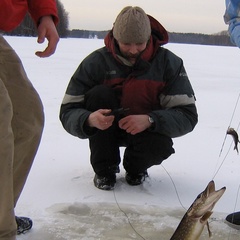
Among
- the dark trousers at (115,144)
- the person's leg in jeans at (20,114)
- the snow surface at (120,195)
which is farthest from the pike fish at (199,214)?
the dark trousers at (115,144)

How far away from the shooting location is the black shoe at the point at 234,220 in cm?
215

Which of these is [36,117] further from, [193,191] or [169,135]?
[193,191]

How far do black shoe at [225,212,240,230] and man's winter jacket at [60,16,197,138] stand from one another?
23.9 inches

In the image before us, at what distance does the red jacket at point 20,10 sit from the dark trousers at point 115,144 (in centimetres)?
62

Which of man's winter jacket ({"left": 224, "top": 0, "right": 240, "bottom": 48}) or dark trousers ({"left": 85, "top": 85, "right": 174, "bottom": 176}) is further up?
man's winter jacket ({"left": 224, "top": 0, "right": 240, "bottom": 48})

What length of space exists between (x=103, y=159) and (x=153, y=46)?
762 mm

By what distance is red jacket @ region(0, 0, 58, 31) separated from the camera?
1871 mm

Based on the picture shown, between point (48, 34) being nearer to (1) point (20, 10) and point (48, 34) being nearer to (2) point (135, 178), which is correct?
(1) point (20, 10)

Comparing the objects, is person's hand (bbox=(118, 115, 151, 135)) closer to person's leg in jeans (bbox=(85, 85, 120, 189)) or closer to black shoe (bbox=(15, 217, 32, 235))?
person's leg in jeans (bbox=(85, 85, 120, 189))

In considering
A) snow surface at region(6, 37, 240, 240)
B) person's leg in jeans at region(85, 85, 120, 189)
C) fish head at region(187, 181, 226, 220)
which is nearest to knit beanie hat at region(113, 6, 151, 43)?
person's leg in jeans at region(85, 85, 120, 189)

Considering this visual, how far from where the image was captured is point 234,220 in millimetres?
2162

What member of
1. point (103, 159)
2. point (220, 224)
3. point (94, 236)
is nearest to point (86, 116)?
point (103, 159)

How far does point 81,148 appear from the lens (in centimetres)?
345

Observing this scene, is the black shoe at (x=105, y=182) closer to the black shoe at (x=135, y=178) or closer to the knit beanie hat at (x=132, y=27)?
the black shoe at (x=135, y=178)
